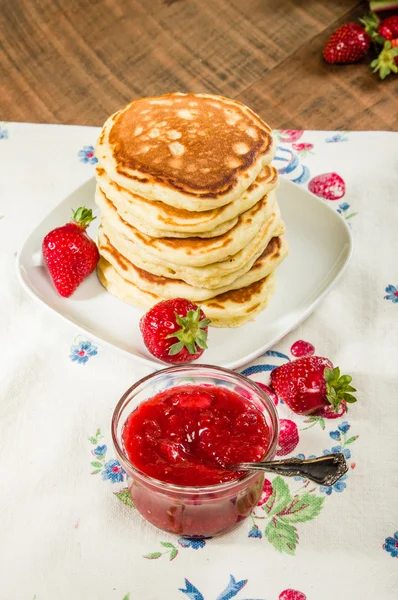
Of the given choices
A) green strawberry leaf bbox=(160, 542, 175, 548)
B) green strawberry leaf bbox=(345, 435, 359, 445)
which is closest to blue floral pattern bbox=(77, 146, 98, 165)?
green strawberry leaf bbox=(345, 435, 359, 445)

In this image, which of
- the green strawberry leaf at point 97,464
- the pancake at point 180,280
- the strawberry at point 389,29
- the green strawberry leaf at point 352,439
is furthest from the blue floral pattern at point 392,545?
the strawberry at point 389,29

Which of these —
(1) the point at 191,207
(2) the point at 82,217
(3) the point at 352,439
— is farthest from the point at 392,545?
(2) the point at 82,217

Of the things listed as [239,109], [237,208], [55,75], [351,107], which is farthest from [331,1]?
[237,208]

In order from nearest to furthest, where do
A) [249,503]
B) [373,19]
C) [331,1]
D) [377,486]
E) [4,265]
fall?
[249,503], [377,486], [4,265], [373,19], [331,1]

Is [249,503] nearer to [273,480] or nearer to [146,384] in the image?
[273,480]

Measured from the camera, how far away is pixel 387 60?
125 inches

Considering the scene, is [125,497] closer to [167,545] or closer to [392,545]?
[167,545]

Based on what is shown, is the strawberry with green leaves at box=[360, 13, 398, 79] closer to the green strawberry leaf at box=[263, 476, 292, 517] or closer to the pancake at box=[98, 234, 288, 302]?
the pancake at box=[98, 234, 288, 302]

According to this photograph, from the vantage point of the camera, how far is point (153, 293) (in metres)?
2.31

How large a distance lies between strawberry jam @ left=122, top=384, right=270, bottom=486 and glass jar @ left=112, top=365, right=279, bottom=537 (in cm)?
3

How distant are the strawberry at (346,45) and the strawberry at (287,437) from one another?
1.71 meters

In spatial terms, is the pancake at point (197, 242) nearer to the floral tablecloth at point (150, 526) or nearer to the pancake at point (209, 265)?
the pancake at point (209, 265)

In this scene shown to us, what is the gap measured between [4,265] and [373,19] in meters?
1.82

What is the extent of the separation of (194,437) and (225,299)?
0.62 metres
